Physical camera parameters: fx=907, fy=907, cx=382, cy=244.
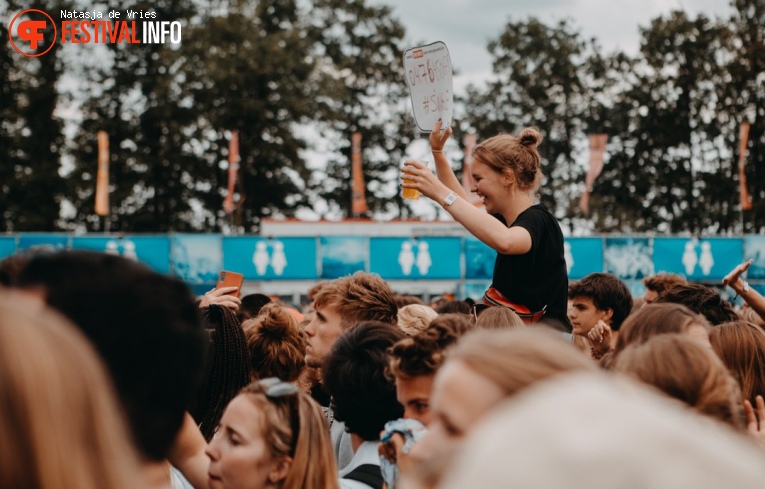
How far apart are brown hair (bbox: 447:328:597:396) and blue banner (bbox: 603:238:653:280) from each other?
16.3m

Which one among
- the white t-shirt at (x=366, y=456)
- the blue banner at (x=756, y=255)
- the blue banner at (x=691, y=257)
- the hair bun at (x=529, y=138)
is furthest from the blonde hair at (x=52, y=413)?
the blue banner at (x=756, y=255)

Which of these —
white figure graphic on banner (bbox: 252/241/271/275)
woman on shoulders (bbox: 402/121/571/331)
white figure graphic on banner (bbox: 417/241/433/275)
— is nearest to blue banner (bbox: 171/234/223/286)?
white figure graphic on banner (bbox: 252/241/271/275)

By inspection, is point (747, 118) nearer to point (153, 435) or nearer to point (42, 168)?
point (42, 168)

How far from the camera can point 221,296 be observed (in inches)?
166

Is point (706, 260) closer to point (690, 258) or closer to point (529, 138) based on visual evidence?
point (690, 258)

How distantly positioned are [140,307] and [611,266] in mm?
16211

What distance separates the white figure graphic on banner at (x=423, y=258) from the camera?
16844mm

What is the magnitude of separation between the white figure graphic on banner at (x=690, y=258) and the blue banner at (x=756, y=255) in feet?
3.52

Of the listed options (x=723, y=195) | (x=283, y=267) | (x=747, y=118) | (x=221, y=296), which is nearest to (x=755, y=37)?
(x=747, y=118)

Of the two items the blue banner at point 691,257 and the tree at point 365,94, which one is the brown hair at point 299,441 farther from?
the tree at point 365,94

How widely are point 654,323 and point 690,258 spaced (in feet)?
49.1

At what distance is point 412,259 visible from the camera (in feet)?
55.2

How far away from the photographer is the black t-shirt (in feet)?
12.7

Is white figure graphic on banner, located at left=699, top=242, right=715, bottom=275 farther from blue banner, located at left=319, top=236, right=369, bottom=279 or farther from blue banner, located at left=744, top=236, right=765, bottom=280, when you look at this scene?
blue banner, located at left=319, top=236, right=369, bottom=279
